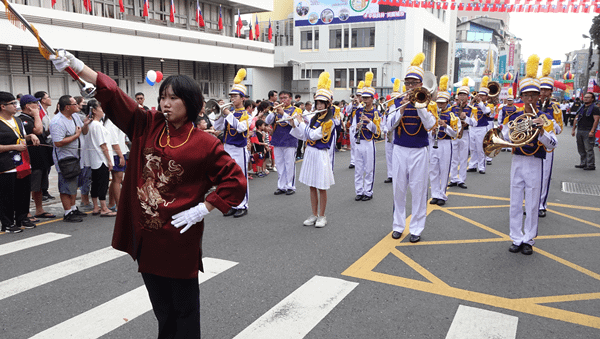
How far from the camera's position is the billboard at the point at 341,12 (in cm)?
3912

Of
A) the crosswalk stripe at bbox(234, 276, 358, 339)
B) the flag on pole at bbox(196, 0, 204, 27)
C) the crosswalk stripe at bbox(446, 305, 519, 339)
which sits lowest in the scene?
the crosswalk stripe at bbox(234, 276, 358, 339)

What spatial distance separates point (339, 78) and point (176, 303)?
4069 cm

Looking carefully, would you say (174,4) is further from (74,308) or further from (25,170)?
(74,308)

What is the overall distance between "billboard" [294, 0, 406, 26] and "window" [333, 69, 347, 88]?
443cm

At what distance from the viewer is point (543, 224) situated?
7.27 m

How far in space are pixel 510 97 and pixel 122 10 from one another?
1755 cm

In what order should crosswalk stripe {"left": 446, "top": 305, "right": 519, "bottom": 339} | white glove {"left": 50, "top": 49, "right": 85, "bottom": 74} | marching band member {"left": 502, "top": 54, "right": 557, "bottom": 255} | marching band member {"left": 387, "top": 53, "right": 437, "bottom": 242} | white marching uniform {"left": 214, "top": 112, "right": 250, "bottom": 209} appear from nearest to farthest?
white glove {"left": 50, "top": 49, "right": 85, "bottom": 74}, crosswalk stripe {"left": 446, "top": 305, "right": 519, "bottom": 339}, marching band member {"left": 502, "top": 54, "right": 557, "bottom": 255}, marching band member {"left": 387, "top": 53, "right": 437, "bottom": 242}, white marching uniform {"left": 214, "top": 112, "right": 250, "bottom": 209}

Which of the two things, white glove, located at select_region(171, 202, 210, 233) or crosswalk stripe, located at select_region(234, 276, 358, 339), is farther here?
crosswalk stripe, located at select_region(234, 276, 358, 339)

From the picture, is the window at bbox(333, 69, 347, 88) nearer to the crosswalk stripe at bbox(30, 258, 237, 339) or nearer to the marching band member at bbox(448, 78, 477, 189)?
the marching band member at bbox(448, 78, 477, 189)

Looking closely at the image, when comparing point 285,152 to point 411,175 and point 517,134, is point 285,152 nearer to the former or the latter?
point 411,175

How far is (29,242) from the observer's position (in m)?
6.23

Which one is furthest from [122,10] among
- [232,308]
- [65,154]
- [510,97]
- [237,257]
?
[232,308]

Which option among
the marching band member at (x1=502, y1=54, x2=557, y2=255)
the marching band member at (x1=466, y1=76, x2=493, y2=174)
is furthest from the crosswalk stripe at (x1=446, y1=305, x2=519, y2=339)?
the marching band member at (x1=466, y1=76, x2=493, y2=174)

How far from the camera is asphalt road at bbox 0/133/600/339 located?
151 inches
